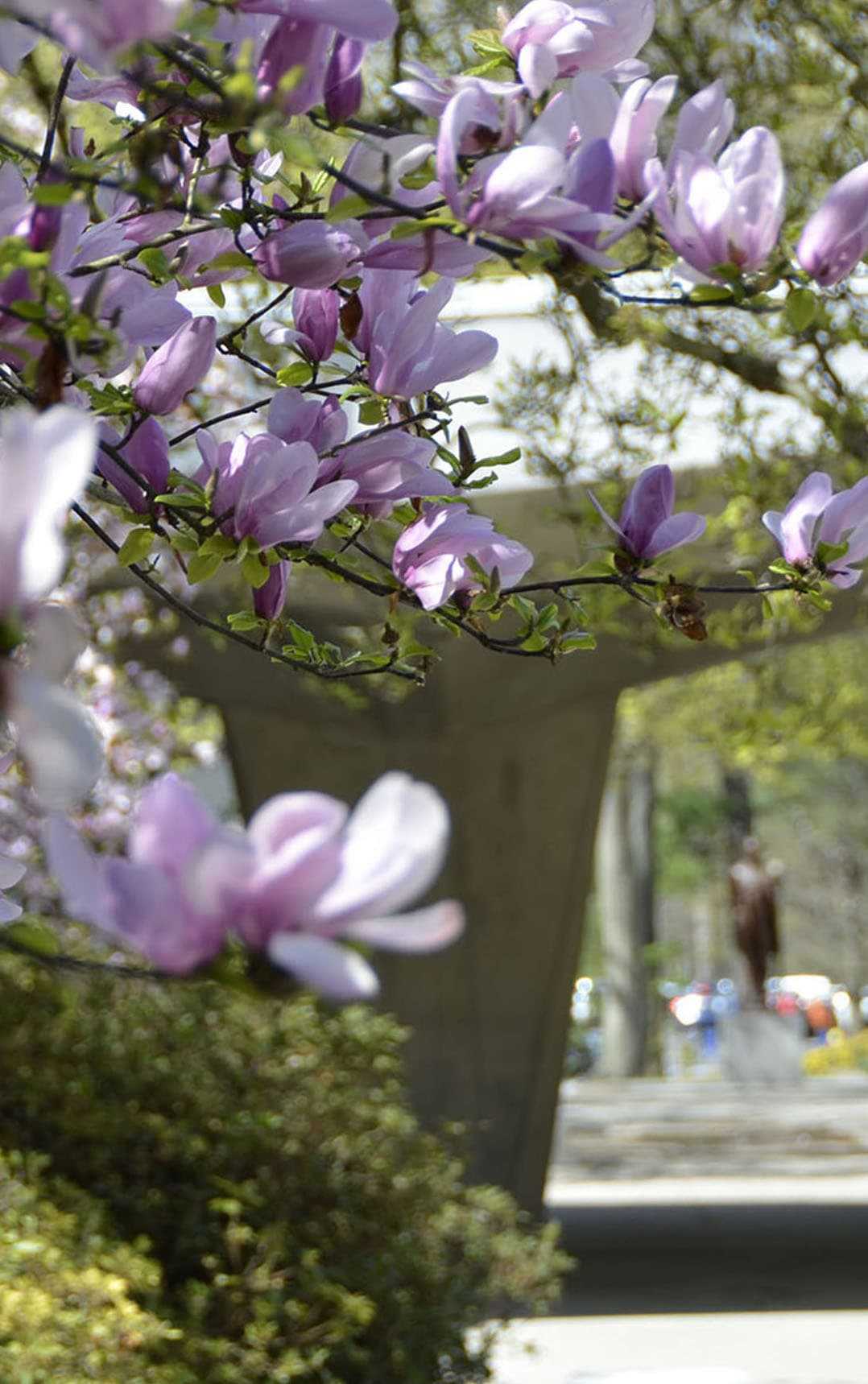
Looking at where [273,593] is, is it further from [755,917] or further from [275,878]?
[755,917]

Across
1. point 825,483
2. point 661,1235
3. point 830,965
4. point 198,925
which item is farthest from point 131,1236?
point 830,965

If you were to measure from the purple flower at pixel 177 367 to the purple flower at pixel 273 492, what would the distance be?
0.06 m

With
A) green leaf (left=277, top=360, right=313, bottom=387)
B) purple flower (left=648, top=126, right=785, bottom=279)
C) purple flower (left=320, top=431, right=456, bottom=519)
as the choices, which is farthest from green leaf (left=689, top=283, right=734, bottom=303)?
green leaf (left=277, top=360, right=313, bottom=387)

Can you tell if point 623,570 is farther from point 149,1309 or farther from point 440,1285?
point 440,1285

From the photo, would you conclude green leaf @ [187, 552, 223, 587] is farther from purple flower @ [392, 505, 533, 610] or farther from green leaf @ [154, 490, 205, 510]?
purple flower @ [392, 505, 533, 610]

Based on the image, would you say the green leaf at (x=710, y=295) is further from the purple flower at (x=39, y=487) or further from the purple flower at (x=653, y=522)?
the purple flower at (x=39, y=487)

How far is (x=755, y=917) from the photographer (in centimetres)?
2066

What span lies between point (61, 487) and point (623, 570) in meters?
0.89

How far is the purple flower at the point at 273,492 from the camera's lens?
1.42 meters

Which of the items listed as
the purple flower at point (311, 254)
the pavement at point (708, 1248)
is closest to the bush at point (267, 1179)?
the pavement at point (708, 1248)

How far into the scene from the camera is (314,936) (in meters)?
0.81

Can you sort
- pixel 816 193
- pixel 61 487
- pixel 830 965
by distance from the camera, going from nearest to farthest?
pixel 61 487 → pixel 816 193 → pixel 830 965

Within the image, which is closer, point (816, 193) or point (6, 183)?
point (6, 183)

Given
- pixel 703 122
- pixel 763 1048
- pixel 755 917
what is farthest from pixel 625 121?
pixel 763 1048
